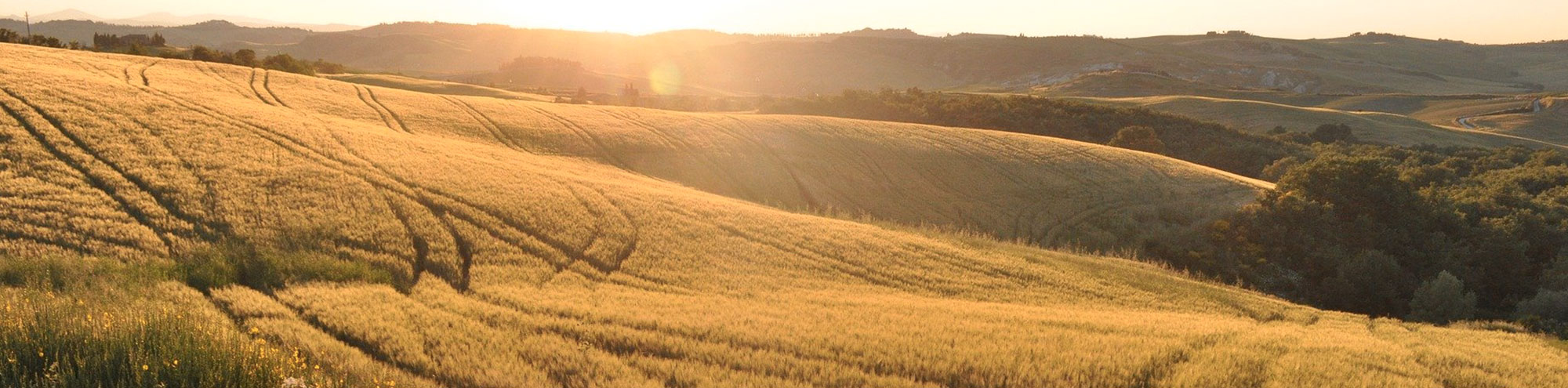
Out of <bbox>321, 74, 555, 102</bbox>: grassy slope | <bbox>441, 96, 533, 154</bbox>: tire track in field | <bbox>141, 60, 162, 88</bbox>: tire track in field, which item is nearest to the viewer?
<bbox>141, 60, 162, 88</bbox>: tire track in field

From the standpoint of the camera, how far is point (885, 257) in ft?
56.6

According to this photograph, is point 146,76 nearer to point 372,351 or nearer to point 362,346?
point 362,346

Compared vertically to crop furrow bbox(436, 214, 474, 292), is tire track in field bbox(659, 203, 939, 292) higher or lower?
lower

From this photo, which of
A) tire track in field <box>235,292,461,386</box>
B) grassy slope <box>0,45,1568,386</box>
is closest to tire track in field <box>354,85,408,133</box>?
grassy slope <box>0,45,1568,386</box>

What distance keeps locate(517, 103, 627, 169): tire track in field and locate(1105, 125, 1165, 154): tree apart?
39389mm

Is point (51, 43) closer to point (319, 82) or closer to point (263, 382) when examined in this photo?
point (319, 82)

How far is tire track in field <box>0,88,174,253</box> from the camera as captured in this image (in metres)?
12.1

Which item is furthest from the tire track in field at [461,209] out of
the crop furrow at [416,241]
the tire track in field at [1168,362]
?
the tire track in field at [1168,362]

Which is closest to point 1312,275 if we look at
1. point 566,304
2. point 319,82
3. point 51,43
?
point 566,304

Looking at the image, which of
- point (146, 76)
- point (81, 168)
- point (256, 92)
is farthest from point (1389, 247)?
point (146, 76)

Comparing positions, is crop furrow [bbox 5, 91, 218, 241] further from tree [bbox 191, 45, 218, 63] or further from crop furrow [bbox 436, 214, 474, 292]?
tree [bbox 191, 45, 218, 63]

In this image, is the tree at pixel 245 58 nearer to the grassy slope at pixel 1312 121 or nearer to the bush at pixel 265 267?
the bush at pixel 265 267

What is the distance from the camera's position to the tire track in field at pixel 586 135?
101 ft

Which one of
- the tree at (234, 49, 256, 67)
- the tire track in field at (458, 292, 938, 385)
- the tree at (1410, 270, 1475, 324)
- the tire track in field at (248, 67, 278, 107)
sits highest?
the tree at (234, 49, 256, 67)
